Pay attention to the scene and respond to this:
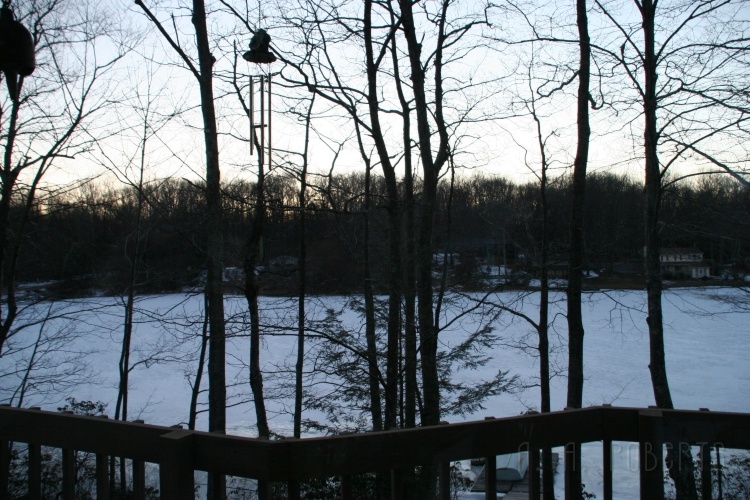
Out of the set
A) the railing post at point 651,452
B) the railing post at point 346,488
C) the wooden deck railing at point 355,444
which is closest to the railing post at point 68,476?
the wooden deck railing at point 355,444

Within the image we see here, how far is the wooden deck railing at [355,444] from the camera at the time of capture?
76.1 inches

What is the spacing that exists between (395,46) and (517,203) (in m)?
6.39

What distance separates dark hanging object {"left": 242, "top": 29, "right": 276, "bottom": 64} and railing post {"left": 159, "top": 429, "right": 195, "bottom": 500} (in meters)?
4.56

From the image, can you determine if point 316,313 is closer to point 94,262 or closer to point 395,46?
point 395,46

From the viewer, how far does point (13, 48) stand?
2.22 metres

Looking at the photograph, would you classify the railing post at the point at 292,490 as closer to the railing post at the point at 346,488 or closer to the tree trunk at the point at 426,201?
the railing post at the point at 346,488

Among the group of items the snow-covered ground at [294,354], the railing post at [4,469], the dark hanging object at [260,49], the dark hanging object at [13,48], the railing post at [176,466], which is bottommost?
the snow-covered ground at [294,354]

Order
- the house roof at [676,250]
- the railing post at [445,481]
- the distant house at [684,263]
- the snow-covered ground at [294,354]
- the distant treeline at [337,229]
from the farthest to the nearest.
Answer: the house roof at [676,250]
the snow-covered ground at [294,354]
the distant house at [684,263]
the distant treeline at [337,229]
the railing post at [445,481]

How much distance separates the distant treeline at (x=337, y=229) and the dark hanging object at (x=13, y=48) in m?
3.44

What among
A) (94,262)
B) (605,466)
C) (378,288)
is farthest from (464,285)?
(94,262)

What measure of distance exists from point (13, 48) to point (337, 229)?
6.71 metres

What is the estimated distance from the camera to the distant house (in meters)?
11.5

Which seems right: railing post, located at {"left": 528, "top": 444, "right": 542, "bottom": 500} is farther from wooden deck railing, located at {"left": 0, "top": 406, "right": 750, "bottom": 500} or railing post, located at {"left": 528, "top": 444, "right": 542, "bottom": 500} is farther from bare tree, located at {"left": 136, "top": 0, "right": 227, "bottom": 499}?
bare tree, located at {"left": 136, "top": 0, "right": 227, "bottom": 499}

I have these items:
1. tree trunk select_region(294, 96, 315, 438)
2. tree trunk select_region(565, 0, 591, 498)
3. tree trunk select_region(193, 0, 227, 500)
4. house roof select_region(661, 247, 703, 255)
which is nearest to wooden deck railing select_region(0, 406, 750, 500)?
tree trunk select_region(193, 0, 227, 500)
